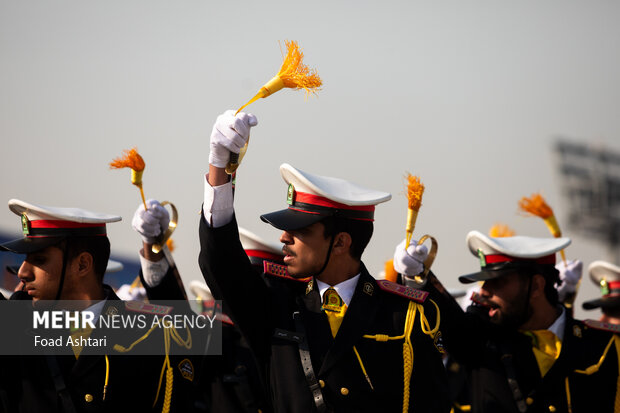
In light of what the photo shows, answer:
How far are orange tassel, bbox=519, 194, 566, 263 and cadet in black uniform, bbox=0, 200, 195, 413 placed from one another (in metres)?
3.38

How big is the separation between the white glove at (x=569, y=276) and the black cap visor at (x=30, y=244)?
4.66 m

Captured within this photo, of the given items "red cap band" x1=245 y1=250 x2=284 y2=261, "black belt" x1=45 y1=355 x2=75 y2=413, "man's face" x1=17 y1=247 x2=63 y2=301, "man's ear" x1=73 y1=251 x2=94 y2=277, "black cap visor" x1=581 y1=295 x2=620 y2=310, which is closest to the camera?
"black belt" x1=45 y1=355 x2=75 y2=413

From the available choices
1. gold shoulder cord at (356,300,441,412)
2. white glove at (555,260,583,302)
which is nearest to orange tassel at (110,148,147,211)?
gold shoulder cord at (356,300,441,412)

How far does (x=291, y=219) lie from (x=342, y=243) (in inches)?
13.7

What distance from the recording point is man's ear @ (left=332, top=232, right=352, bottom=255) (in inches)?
185

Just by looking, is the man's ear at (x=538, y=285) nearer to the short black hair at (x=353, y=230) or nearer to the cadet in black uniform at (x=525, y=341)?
the cadet in black uniform at (x=525, y=341)

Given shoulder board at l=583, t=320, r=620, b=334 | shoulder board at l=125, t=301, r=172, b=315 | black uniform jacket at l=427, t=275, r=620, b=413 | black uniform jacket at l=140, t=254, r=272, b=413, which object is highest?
shoulder board at l=125, t=301, r=172, b=315

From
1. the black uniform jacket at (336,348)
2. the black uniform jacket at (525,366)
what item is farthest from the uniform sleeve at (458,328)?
the black uniform jacket at (336,348)

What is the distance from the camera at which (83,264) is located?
5.25m

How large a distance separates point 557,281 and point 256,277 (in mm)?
2860

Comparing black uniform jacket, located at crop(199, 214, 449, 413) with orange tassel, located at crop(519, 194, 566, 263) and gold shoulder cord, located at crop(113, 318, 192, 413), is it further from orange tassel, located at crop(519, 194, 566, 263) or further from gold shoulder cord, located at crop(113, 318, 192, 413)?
orange tassel, located at crop(519, 194, 566, 263)

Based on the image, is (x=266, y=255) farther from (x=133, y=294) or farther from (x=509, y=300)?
(x=509, y=300)

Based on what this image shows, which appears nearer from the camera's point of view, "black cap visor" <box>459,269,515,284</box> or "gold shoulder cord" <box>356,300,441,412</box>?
"gold shoulder cord" <box>356,300,441,412</box>

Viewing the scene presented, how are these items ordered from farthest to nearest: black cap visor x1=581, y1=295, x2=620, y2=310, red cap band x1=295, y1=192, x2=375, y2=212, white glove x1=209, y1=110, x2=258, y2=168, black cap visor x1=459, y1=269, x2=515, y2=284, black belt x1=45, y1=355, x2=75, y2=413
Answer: black cap visor x1=581, y1=295, x2=620, y2=310 < black cap visor x1=459, y1=269, x2=515, y2=284 < black belt x1=45, y1=355, x2=75, y2=413 < red cap band x1=295, y1=192, x2=375, y2=212 < white glove x1=209, y1=110, x2=258, y2=168
